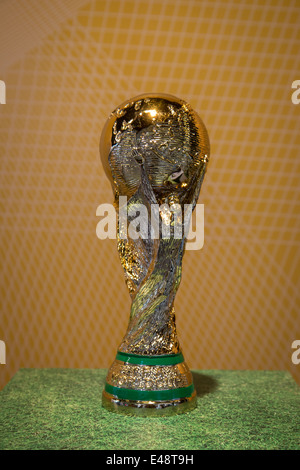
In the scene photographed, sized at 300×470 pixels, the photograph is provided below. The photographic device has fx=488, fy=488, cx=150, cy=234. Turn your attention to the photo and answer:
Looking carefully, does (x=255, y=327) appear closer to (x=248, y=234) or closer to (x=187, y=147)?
(x=248, y=234)

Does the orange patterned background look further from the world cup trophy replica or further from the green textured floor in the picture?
the world cup trophy replica

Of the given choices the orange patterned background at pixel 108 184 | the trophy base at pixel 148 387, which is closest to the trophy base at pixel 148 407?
the trophy base at pixel 148 387

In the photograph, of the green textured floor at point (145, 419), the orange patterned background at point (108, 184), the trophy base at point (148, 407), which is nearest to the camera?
the green textured floor at point (145, 419)

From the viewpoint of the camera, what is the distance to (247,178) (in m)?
1.60

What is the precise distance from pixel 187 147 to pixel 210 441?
591 millimetres

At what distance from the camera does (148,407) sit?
1.04 meters

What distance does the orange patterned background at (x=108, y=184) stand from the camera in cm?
157

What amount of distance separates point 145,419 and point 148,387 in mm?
65

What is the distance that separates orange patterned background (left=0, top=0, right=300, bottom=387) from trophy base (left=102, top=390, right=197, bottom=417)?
1.90 feet

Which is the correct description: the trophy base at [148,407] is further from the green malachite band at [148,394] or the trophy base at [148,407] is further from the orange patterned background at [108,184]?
the orange patterned background at [108,184]

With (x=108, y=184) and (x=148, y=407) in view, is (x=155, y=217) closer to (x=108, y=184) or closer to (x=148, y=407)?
(x=148, y=407)

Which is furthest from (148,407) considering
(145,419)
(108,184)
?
(108,184)

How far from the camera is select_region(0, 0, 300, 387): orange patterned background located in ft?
5.14

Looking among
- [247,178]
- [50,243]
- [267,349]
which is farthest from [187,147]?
[267,349]
